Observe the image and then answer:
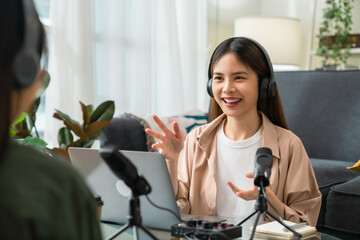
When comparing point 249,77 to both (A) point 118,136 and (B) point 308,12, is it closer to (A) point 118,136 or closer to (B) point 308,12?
(A) point 118,136

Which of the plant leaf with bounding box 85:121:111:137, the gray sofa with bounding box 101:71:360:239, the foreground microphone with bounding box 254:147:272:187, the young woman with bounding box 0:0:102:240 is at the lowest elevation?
the gray sofa with bounding box 101:71:360:239

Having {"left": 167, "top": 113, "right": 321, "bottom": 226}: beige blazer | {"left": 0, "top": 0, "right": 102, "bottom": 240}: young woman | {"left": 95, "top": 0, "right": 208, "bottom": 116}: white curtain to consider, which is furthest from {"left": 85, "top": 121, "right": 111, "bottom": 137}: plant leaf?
{"left": 95, "top": 0, "right": 208, "bottom": 116}: white curtain

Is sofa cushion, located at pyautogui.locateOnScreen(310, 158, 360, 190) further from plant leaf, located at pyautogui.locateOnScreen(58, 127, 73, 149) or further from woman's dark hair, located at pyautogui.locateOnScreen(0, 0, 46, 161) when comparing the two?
woman's dark hair, located at pyautogui.locateOnScreen(0, 0, 46, 161)

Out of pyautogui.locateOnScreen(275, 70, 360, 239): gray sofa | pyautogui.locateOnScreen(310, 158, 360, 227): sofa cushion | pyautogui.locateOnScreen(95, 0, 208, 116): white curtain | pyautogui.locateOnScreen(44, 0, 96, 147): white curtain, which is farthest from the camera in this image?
pyautogui.locateOnScreen(95, 0, 208, 116): white curtain

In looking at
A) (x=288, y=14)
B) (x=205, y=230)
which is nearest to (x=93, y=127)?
(x=205, y=230)

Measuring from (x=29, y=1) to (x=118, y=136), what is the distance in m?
2.00

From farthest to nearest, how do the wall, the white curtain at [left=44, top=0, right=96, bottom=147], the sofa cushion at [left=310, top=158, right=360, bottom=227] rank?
the wall, the white curtain at [left=44, top=0, right=96, bottom=147], the sofa cushion at [left=310, top=158, right=360, bottom=227]

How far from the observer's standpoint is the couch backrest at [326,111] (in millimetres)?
2621

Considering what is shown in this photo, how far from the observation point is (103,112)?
1899 mm

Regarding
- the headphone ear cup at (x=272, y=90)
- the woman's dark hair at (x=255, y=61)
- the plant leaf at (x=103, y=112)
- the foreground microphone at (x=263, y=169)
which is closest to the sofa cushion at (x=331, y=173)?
the woman's dark hair at (x=255, y=61)

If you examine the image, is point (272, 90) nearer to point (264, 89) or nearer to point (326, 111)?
point (264, 89)

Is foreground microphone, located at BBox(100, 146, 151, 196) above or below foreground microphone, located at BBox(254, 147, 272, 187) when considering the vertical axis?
above

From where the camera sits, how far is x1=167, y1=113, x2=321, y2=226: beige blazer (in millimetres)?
1450

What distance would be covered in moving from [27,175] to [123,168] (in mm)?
284
